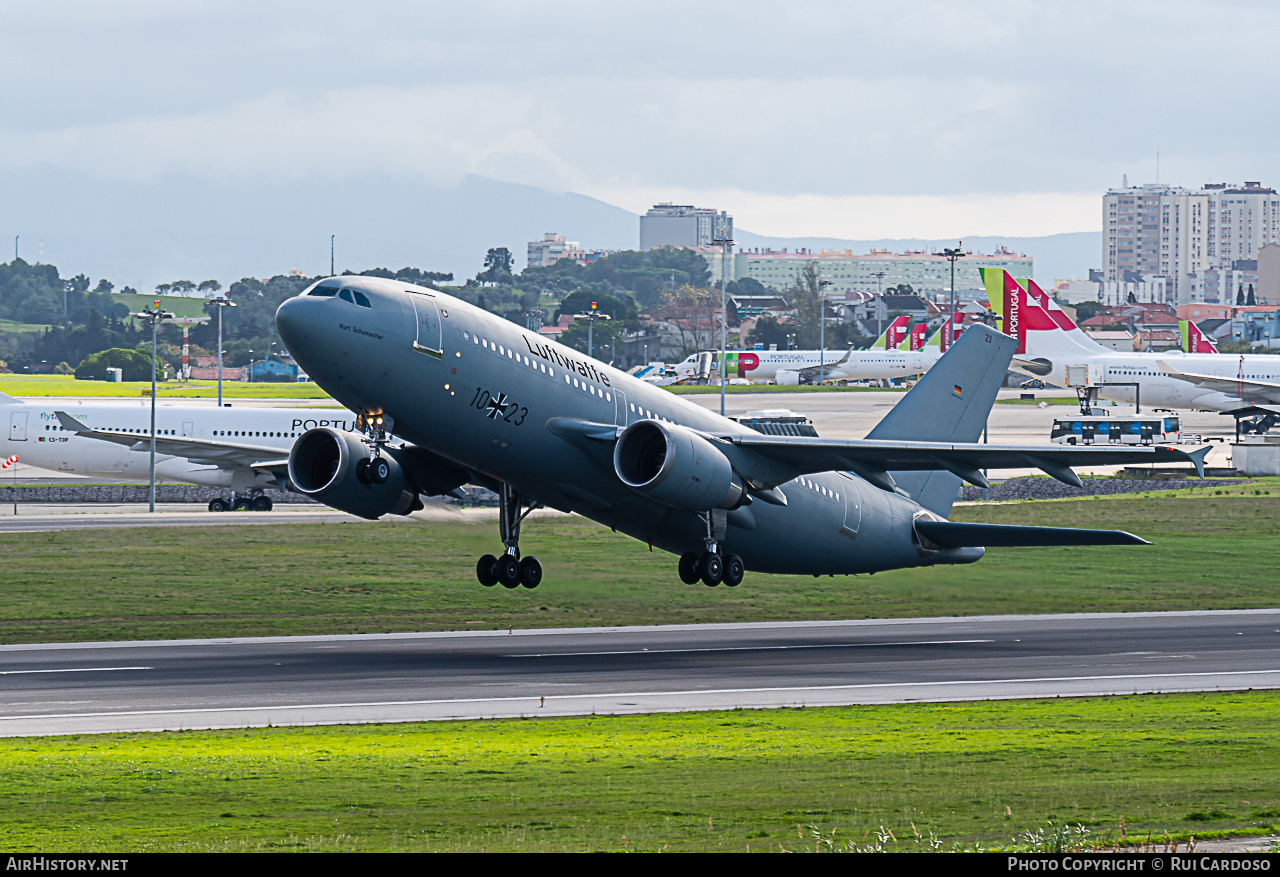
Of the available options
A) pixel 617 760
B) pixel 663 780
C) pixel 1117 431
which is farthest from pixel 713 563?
pixel 1117 431

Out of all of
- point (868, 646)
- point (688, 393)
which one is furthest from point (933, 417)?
point (688, 393)

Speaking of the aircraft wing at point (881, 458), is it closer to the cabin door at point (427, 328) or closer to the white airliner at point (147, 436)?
the cabin door at point (427, 328)

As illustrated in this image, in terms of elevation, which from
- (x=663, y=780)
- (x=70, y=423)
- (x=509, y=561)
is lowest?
(x=663, y=780)

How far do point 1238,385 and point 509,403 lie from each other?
10580cm

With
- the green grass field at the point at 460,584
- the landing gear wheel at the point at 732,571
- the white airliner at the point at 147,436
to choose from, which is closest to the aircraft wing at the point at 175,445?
the white airliner at the point at 147,436

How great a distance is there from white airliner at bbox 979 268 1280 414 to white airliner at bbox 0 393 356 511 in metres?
76.1

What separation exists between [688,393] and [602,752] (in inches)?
5826

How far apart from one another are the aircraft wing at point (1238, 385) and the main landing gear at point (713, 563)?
96.0m

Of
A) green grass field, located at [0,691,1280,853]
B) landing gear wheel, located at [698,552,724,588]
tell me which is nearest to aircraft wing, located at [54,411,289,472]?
landing gear wheel, located at [698,552,724,588]

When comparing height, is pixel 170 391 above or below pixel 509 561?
above

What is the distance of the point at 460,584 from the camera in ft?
200

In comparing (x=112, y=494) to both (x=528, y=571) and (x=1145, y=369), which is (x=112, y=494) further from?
(x=1145, y=369)

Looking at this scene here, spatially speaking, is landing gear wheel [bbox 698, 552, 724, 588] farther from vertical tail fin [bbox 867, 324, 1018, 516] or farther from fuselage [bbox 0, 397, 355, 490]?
fuselage [bbox 0, 397, 355, 490]

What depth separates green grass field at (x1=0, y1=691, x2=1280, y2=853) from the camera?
73.2 ft
